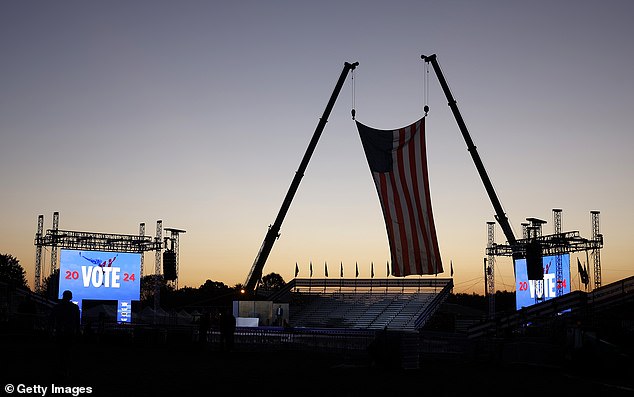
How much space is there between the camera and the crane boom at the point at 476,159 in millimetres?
52875

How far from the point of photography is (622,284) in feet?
134

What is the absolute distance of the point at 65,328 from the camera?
50.6ft

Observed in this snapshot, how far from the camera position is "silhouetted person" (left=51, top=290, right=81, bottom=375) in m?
15.2

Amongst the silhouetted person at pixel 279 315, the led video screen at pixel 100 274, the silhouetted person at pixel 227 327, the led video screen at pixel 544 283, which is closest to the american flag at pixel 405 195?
the silhouetted person at pixel 227 327

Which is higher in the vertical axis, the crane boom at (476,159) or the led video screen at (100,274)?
the crane boom at (476,159)

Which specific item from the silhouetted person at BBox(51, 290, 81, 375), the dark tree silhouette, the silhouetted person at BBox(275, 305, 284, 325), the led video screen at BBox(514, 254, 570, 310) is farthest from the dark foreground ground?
the dark tree silhouette

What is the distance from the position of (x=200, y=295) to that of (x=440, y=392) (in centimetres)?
11699

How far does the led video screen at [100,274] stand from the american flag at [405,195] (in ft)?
100

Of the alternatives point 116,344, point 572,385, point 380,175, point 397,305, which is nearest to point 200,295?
point 397,305

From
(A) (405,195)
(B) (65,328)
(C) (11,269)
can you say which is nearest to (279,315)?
(A) (405,195)

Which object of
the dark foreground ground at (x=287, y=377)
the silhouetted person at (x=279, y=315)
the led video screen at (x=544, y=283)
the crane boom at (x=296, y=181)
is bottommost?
the dark foreground ground at (x=287, y=377)

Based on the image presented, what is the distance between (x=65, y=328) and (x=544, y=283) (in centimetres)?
4467

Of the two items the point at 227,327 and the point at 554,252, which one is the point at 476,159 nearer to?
the point at 554,252

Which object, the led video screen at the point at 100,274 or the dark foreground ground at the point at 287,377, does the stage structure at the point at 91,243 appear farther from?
the dark foreground ground at the point at 287,377
